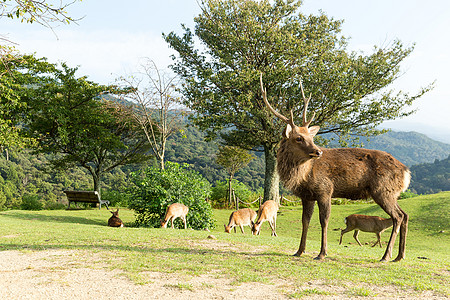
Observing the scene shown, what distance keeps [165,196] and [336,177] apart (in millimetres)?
7614

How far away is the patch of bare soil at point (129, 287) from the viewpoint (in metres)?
3.88

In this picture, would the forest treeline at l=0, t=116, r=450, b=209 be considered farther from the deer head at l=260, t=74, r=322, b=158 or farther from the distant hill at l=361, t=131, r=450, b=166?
the distant hill at l=361, t=131, r=450, b=166

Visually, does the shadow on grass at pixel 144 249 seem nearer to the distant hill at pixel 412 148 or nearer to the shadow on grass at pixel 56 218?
the shadow on grass at pixel 56 218

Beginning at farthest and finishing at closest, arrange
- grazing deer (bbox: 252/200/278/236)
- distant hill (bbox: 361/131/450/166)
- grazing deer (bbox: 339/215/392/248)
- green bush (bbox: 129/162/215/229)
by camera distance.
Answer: distant hill (bbox: 361/131/450/166) < green bush (bbox: 129/162/215/229) < grazing deer (bbox: 252/200/278/236) < grazing deer (bbox: 339/215/392/248)

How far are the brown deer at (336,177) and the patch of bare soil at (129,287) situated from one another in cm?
167

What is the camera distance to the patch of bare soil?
153 inches

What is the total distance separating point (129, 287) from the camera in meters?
4.11

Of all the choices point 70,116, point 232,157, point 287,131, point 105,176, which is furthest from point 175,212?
point 105,176

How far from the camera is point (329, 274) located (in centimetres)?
476

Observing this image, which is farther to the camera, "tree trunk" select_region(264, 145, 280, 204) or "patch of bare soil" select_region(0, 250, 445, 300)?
"tree trunk" select_region(264, 145, 280, 204)

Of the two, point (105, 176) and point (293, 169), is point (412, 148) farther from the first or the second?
point (293, 169)

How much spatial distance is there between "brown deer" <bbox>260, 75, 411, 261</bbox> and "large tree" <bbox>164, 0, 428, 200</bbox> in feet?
37.0

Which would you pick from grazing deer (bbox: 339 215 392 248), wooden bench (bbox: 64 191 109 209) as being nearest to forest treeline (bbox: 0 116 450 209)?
wooden bench (bbox: 64 191 109 209)

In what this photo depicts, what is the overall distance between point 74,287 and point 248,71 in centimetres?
1440
